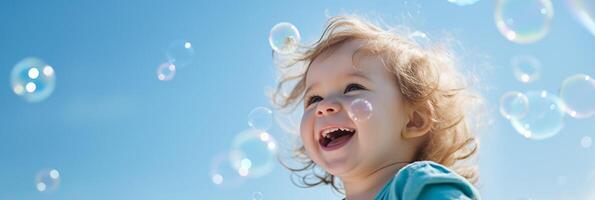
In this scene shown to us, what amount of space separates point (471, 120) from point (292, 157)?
124cm

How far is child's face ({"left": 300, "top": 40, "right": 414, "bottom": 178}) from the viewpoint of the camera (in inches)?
114

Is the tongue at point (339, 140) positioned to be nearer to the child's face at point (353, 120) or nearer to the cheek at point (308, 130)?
→ the child's face at point (353, 120)

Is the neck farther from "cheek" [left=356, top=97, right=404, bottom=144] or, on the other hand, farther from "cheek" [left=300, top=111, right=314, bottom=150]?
"cheek" [left=300, top=111, right=314, bottom=150]

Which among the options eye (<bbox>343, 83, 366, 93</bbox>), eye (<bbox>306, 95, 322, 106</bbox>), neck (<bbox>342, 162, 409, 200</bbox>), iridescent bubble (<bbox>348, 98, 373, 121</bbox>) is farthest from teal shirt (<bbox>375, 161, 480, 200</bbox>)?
eye (<bbox>306, 95, 322, 106</bbox>)

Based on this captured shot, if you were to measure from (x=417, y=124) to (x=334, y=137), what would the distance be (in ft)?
1.47

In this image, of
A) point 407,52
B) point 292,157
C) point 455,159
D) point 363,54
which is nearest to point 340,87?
point 363,54

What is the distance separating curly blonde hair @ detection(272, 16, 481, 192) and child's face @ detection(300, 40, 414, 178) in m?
0.09

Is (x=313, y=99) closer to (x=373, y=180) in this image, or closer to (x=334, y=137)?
(x=334, y=137)

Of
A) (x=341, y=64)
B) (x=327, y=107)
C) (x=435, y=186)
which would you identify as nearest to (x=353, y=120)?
(x=327, y=107)

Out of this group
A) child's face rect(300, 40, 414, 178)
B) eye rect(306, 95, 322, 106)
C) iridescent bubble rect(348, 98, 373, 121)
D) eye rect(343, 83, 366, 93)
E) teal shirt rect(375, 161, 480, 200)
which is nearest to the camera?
teal shirt rect(375, 161, 480, 200)

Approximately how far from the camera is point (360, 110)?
283cm

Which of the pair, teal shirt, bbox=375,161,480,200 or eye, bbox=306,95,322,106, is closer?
teal shirt, bbox=375,161,480,200

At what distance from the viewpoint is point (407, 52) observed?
11.1 ft

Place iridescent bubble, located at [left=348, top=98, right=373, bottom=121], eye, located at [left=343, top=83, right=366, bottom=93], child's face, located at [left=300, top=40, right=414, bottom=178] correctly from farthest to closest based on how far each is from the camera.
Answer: eye, located at [left=343, top=83, right=366, bottom=93]
child's face, located at [left=300, top=40, right=414, bottom=178]
iridescent bubble, located at [left=348, top=98, right=373, bottom=121]
